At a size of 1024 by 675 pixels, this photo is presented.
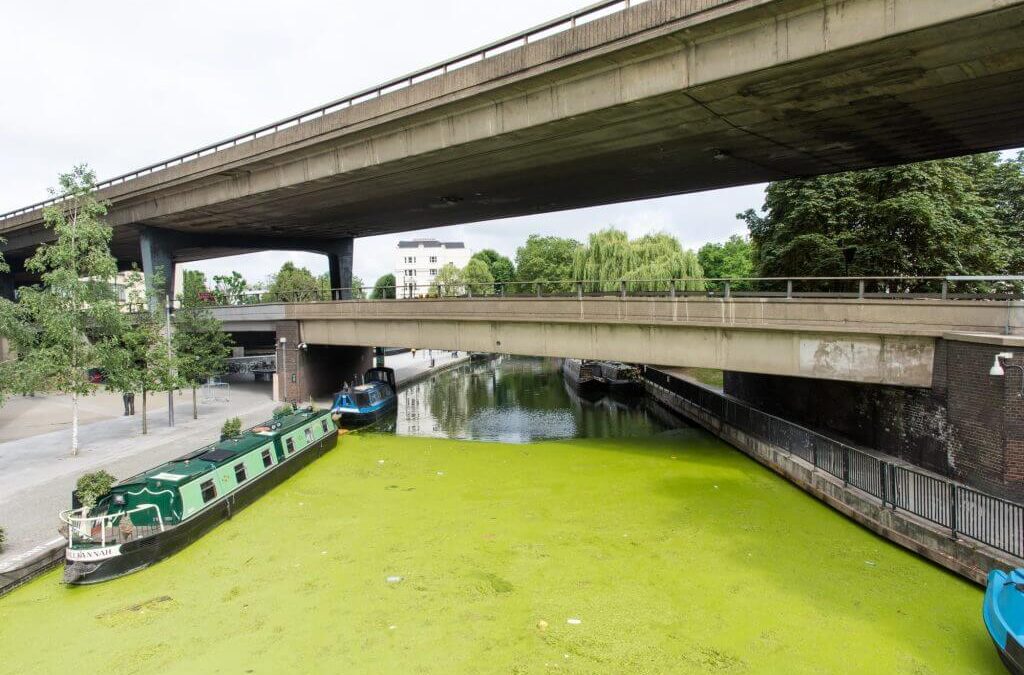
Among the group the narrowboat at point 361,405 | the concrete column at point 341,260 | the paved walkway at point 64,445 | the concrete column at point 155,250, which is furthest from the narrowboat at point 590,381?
the concrete column at point 155,250

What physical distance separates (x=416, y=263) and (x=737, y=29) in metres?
115

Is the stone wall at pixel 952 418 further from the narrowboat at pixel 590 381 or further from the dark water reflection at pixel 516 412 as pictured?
the narrowboat at pixel 590 381

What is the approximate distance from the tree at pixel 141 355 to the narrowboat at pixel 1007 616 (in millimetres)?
20879

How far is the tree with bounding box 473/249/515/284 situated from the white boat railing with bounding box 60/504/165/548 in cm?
8179

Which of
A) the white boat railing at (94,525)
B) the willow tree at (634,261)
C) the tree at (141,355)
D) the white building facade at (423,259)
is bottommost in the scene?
the white boat railing at (94,525)

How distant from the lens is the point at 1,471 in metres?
15.3

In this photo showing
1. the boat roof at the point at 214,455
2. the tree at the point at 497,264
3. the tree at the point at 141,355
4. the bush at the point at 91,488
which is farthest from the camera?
the tree at the point at 497,264

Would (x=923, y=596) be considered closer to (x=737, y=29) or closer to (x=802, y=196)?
(x=737, y=29)

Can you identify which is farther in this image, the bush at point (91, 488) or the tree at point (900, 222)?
the tree at point (900, 222)

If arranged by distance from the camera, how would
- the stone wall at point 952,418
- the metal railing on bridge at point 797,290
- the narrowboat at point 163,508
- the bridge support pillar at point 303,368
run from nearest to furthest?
1. the narrowboat at point 163,508
2. the stone wall at point 952,418
3. the metal railing on bridge at point 797,290
4. the bridge support pillar at point 303,368

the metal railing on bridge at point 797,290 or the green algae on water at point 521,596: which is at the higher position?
the metal railing on bridge at point 797,290

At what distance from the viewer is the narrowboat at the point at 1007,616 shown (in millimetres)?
6398

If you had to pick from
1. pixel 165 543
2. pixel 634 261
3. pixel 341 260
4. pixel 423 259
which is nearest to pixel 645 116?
pixel 165 543

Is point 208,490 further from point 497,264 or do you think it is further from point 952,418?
point 497,264
